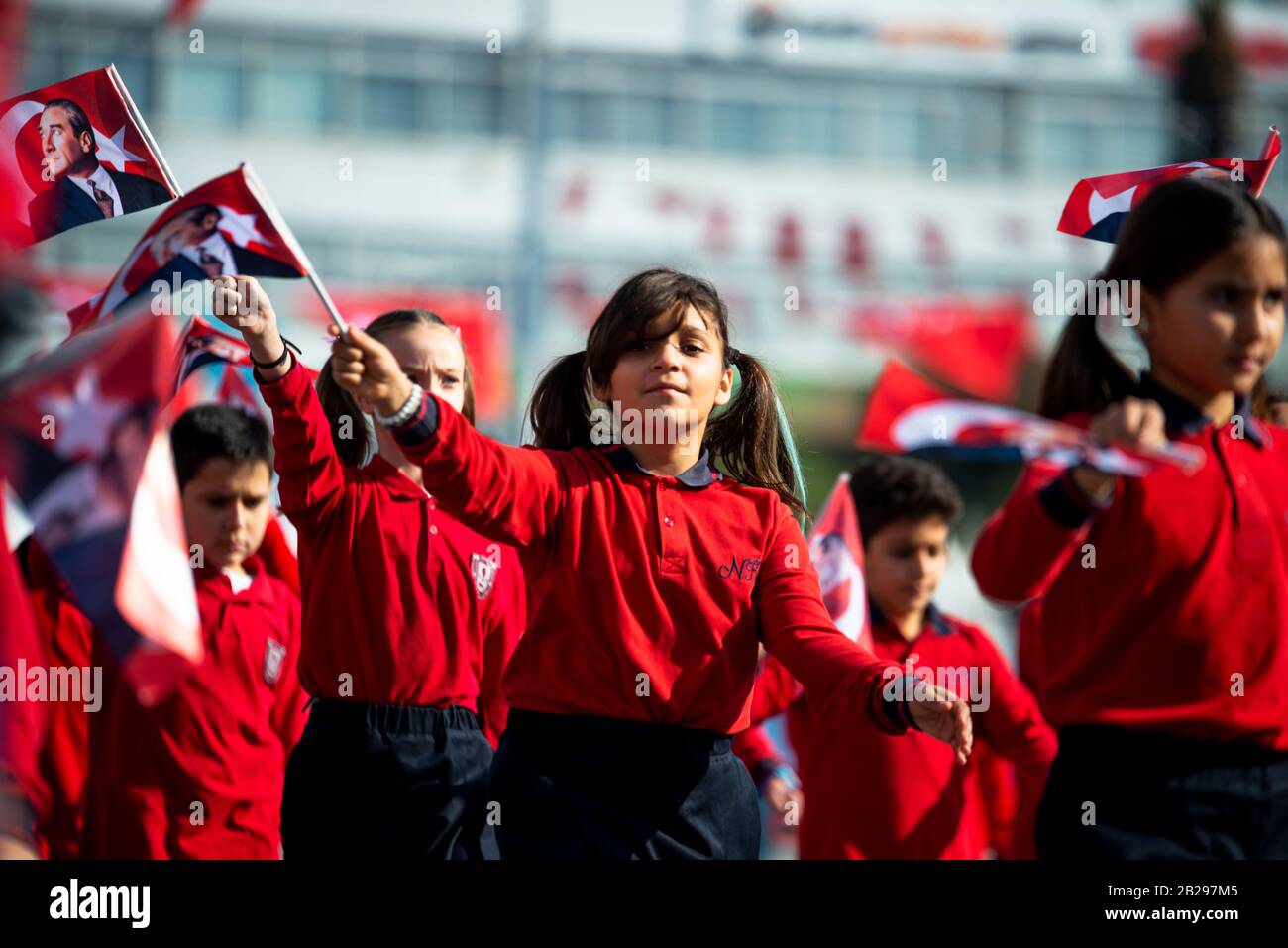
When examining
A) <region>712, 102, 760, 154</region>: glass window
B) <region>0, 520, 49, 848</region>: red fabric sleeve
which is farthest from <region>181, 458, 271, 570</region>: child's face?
<region>712, 102, 760, 154</region>: glass window

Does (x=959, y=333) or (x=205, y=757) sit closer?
(x=205, y=757)

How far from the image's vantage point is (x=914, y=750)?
4.88 m

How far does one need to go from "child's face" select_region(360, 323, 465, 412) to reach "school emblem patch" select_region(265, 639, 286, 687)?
3.04 feet

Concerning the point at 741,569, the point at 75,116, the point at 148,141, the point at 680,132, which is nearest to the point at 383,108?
the point at 680,132

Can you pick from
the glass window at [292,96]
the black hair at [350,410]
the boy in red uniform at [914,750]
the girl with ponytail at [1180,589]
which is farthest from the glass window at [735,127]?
the girl with ponytail at [1180,589]

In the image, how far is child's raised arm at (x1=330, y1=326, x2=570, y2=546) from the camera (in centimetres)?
294

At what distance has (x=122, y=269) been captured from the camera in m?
3.50

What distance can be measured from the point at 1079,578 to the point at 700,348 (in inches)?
32.7

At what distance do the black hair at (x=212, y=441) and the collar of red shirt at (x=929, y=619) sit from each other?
1.71 meters

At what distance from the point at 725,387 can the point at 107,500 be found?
1.26m

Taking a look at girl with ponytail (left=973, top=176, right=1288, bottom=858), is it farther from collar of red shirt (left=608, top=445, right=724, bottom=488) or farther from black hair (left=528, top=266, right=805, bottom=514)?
black hair (left=528, top=266, right=805, bottom=514)

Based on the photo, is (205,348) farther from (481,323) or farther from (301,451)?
(481,323)

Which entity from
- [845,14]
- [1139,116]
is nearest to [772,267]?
[845,14]

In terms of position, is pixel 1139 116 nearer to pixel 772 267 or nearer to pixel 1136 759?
pixel 772 267
